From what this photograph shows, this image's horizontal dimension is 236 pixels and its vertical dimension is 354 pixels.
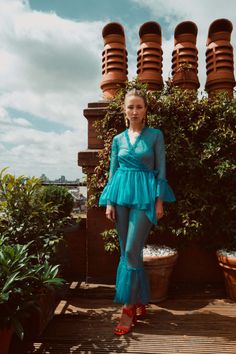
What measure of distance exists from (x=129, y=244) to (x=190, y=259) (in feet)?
4.38

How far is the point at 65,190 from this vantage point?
150 inches

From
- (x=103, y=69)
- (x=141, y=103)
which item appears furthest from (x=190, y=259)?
(x=103, y=69)

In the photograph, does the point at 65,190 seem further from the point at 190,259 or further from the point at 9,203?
the point at 190,259

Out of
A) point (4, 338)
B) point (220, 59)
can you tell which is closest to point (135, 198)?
point (4, 338)

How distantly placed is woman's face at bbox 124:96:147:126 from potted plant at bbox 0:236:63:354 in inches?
51.3

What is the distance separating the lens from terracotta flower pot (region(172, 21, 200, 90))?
347 cm

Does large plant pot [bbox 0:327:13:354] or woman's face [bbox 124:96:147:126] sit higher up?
woman's face [bbox 124:96:147:126]

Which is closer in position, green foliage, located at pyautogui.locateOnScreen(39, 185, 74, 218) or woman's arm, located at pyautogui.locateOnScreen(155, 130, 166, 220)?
woman's arm, located at pyautogui.locateOnScreen(155, 130, 166, 220)

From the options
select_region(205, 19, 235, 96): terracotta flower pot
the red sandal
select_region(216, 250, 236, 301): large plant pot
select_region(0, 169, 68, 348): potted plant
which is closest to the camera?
the red sandal

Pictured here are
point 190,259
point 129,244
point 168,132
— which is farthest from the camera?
point 190,259

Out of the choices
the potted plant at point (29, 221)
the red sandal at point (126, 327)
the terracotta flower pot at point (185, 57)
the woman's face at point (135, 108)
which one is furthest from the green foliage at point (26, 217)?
the terracotta flower pot at point (185, 57)

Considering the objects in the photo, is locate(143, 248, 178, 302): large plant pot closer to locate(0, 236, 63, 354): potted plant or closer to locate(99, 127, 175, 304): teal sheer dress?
locate(99, 127, 175, 304): teal sheer dress

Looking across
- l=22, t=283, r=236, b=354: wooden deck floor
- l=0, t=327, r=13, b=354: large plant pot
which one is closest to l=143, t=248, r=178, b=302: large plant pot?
l=22, t=283, r=236, b=354: wooden deck floor

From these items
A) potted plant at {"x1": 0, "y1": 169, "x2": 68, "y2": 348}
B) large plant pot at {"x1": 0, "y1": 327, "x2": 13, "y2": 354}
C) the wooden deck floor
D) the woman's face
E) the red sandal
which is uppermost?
the woman's face
